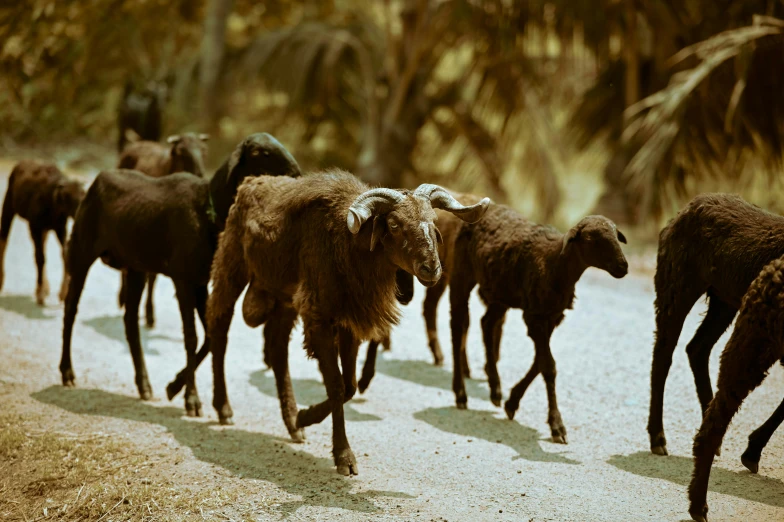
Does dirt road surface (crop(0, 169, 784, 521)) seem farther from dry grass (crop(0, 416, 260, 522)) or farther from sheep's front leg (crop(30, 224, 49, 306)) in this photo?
sheep's front leg (crop(30, 224, 49, 306))

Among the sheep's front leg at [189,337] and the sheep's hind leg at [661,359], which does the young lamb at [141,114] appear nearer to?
the sheep's front leg at [189,337]

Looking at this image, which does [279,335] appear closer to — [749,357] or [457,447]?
[457,447]

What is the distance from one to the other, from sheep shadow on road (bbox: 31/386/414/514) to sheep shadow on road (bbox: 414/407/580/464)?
135 centimetres

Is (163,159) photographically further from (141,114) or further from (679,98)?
(679,98)

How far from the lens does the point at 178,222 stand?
7.36 meters

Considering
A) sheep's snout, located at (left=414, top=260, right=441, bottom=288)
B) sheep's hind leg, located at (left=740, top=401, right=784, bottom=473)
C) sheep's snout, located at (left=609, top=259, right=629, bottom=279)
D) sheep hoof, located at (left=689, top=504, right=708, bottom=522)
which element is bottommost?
sheep hoof, located at (left=689, top=504, right=708, bottom=522)

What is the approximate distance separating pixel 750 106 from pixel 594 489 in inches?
355

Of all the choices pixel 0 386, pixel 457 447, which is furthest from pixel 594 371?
pixel 0 386

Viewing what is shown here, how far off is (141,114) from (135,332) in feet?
21.5

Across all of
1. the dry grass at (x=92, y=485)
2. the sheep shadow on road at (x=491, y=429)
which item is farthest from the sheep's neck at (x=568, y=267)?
the dry grass at (x=92, y=485)

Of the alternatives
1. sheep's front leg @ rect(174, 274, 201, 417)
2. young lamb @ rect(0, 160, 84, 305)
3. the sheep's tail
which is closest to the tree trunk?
the sheep's tail

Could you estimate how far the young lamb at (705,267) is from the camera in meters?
5.66

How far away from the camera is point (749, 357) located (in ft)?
16.7

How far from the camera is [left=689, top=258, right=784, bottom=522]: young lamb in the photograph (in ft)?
16.6
